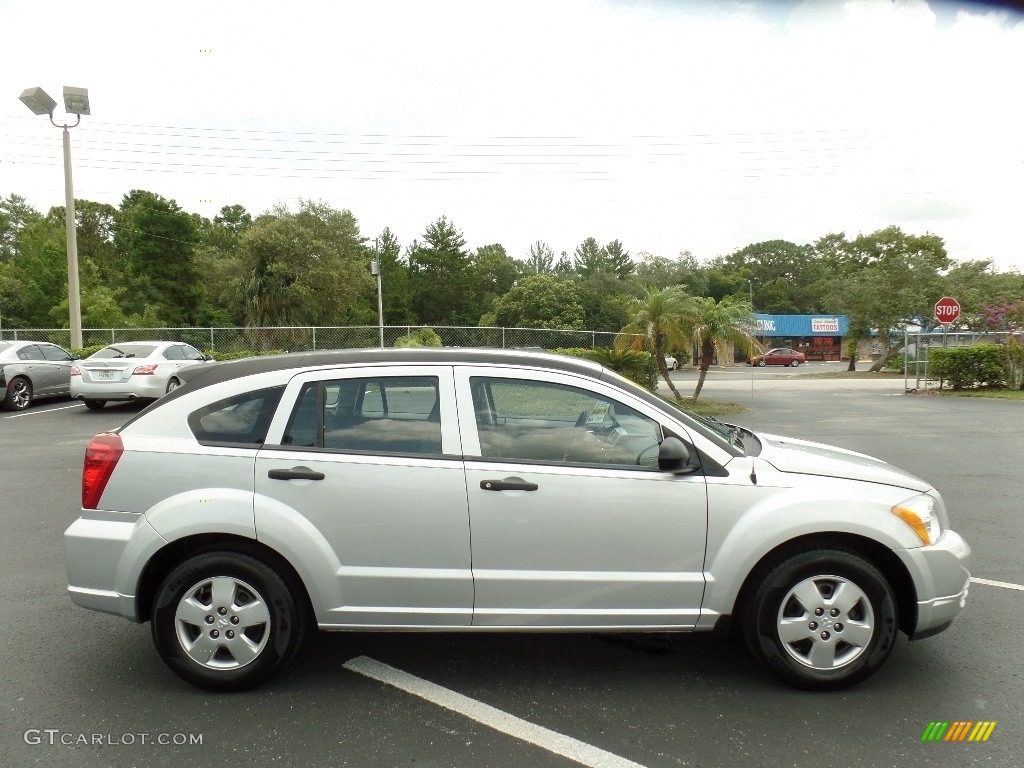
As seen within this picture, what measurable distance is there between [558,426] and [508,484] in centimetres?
49

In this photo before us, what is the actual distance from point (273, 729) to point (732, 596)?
220 cm

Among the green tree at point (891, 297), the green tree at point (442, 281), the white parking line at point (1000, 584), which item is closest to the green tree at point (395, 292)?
the green tree at point (442, 281)

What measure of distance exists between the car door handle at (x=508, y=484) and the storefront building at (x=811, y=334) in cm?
6521

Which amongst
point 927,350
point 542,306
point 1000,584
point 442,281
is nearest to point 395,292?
point 442,281

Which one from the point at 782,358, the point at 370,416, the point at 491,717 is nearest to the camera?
the point at 491,717

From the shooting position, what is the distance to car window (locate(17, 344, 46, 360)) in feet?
51.4

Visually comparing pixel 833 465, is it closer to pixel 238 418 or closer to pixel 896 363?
pixel 238 418

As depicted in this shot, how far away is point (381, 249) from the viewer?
73.2 m

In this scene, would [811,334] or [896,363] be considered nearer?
[896,363]

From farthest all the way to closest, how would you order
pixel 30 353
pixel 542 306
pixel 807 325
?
pixel 807 325, pixel 542 306, pixel 30 353

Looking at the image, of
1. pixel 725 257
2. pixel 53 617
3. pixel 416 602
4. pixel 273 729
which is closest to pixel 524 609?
pixel 416 602

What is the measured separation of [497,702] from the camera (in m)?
3.42

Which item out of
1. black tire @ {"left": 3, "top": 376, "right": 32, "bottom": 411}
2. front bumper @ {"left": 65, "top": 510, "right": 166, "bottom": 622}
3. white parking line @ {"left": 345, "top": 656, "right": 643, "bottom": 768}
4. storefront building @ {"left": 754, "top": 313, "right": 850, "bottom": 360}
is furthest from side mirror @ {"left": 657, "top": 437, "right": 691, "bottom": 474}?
storefront building @ {"left": 754, "top": 313, "right": 850, "bottom": 360}

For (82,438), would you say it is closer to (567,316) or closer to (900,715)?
(900,715)
